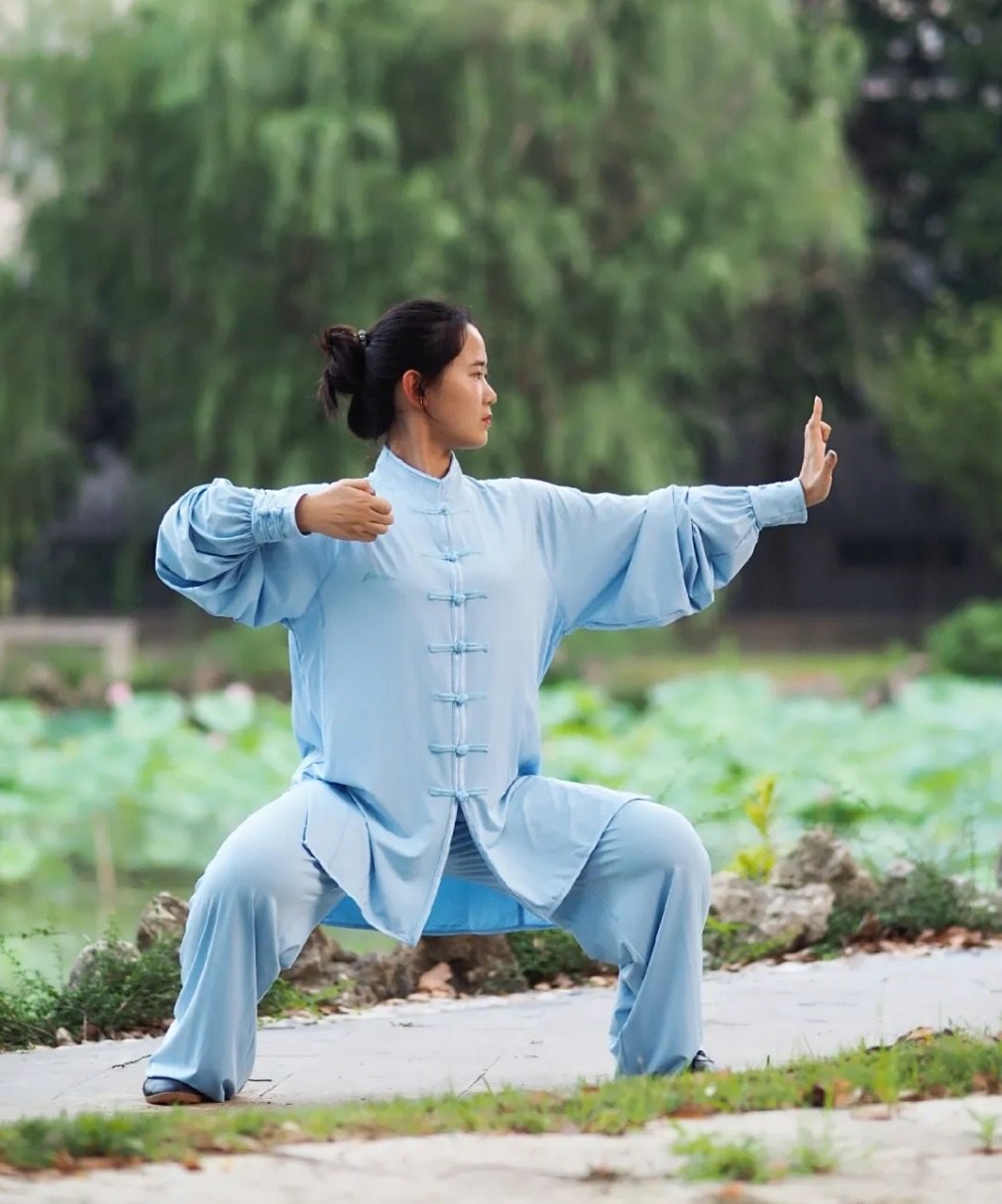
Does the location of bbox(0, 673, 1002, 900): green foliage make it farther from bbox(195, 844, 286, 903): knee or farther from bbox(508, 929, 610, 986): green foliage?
bbox(195, 844, 286, 903): knee

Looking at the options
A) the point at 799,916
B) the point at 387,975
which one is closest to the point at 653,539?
the point at 387,975

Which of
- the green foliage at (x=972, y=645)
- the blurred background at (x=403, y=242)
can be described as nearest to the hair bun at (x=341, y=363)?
the blurred background at (x=403, y=242)

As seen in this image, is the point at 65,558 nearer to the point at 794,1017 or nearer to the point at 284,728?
the point at 284,728

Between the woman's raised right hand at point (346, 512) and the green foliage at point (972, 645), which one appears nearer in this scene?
the woman's raised right hand at point (346, 512)

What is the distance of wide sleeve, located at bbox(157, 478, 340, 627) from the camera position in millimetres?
4117

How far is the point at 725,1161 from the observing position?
10.5 feet

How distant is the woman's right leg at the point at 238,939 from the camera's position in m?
3.99

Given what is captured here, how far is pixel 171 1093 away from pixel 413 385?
1332mm

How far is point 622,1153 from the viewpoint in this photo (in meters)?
3.29

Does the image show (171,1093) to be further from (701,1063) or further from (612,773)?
(612,773)

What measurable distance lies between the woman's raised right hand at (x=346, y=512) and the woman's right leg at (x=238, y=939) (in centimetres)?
48

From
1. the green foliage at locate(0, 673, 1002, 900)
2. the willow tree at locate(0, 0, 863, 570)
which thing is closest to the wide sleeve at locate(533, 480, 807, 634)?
the green foliage at locate(0, 673, 1002, 900)

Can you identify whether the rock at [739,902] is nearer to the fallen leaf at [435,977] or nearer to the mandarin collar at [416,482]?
the fallen leaf at [435,977]

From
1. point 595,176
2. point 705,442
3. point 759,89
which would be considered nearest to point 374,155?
point 595,176
